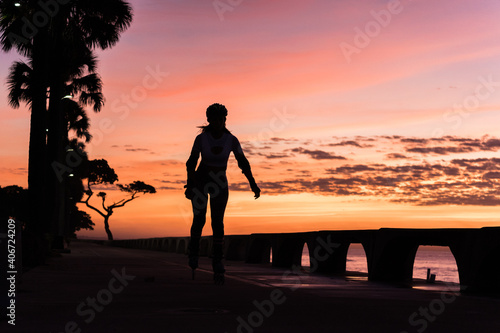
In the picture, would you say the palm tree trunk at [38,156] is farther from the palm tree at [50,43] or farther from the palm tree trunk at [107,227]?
the palm tree trunk at [107,227]

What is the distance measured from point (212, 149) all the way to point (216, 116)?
414mm

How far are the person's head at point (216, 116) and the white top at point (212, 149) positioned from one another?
5.2 inches

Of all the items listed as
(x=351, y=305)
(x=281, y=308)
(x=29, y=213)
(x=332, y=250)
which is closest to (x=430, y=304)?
(x=351, y=305)

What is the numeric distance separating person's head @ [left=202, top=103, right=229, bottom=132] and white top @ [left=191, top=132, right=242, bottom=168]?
132mm

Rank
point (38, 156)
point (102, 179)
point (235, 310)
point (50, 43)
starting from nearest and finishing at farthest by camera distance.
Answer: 1. point (235, 310)
2. point (38, 156)
3. point (50, 43)
4. point (102, 179)

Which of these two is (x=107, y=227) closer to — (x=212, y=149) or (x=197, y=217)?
(x=197, y=217)

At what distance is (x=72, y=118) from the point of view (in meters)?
47.6

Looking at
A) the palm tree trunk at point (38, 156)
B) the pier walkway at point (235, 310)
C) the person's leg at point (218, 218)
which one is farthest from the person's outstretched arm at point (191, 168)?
the palm tree trunk at point (38, 156)

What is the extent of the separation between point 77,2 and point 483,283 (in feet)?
66.9

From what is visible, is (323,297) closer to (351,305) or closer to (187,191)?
(351,305)

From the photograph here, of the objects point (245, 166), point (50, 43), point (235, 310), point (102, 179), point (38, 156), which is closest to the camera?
point (235, 310)

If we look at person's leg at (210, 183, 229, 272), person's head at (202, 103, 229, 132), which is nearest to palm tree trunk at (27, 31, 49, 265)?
person's leg at (210, 183, 229, 272)

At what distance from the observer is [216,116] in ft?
30.2

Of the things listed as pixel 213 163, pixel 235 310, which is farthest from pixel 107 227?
pixel 235 310
